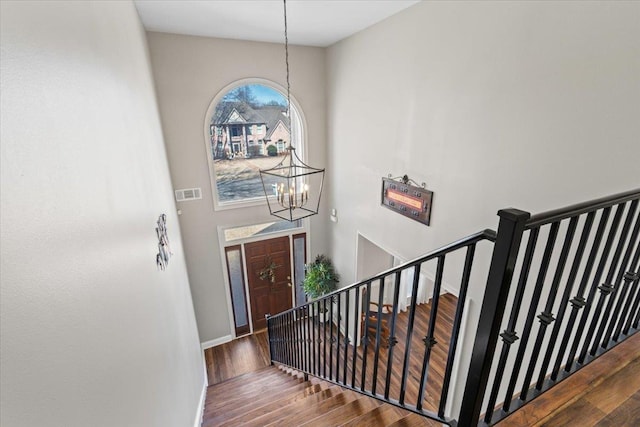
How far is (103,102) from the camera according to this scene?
155cm

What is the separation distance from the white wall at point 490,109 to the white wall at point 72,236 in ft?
8.84

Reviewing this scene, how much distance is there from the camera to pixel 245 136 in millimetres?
4891

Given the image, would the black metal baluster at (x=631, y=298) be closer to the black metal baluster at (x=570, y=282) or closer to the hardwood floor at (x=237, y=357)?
the black metal baluster at (x=570, y=282)

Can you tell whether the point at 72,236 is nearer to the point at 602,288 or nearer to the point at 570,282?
the point at 570,282

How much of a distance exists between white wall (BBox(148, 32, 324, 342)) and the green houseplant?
1.29 m

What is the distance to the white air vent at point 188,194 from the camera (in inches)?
179

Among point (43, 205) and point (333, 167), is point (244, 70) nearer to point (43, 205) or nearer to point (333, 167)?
point (333, 167)

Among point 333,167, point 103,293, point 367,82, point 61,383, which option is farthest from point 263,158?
point 61,383

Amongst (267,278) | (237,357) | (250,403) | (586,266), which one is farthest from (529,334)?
(237,357)

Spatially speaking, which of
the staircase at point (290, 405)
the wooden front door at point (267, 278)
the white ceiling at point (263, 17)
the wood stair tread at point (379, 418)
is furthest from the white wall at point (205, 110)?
the wood stair tread at point (379, 418)

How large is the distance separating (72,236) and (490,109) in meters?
2.85

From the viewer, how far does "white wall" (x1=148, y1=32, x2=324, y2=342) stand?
4.11 metres

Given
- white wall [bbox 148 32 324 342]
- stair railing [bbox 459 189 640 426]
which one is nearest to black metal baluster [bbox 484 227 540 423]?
stair railing [bbox 459 189 640 426]

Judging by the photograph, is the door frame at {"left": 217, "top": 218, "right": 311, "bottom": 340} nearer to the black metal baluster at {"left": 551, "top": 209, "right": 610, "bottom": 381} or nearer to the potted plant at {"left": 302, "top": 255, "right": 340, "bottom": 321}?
the potted plant at {"left": 302, "top": 255, "right": 340, "bottom": 321}
